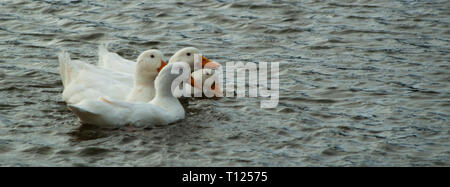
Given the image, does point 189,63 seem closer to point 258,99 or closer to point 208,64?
point 208,64

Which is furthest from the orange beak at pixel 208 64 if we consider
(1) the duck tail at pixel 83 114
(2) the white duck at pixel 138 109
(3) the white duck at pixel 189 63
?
(1) the duck tail at pixel 83 114

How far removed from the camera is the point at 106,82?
31.4ft

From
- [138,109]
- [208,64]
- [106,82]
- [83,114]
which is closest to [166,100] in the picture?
[138,109]

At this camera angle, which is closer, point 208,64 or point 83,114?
point 83,114

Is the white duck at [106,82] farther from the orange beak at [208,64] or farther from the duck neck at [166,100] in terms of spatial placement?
the orange beak at [208,64]

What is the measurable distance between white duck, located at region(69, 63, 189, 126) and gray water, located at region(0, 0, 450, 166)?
116mm

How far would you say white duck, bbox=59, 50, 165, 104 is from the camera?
938 cm

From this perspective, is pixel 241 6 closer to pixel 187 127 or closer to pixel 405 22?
pixel 405 22

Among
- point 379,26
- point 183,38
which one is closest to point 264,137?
point 183,38

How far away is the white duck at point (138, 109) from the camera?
8.61 meters

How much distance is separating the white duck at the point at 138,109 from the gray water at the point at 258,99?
0.38 ft

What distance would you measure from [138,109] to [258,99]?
2.15 m

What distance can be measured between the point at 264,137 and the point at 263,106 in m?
1.35

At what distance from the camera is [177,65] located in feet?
30.1
